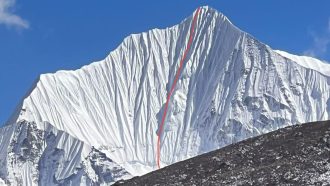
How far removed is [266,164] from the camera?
97.0 metres

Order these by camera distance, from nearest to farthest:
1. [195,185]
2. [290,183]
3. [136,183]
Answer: [290,183]
[195,185]
[136,183]

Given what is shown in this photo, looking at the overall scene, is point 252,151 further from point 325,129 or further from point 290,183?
point 290,183

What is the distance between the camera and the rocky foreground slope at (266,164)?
91.0m

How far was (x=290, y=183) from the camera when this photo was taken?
89.2 m

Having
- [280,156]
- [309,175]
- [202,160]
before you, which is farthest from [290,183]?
[202,160]

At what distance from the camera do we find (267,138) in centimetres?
10519

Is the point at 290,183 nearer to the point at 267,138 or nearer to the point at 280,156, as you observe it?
the point at 280,156

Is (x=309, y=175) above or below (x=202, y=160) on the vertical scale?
below

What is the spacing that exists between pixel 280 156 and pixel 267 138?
7.05 metres

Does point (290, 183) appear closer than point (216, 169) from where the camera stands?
Yes

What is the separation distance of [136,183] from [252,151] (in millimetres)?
9711

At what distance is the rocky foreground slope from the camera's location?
91000 mm

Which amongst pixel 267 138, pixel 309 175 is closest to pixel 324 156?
pixel 309 175

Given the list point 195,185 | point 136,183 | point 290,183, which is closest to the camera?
point 290,183
